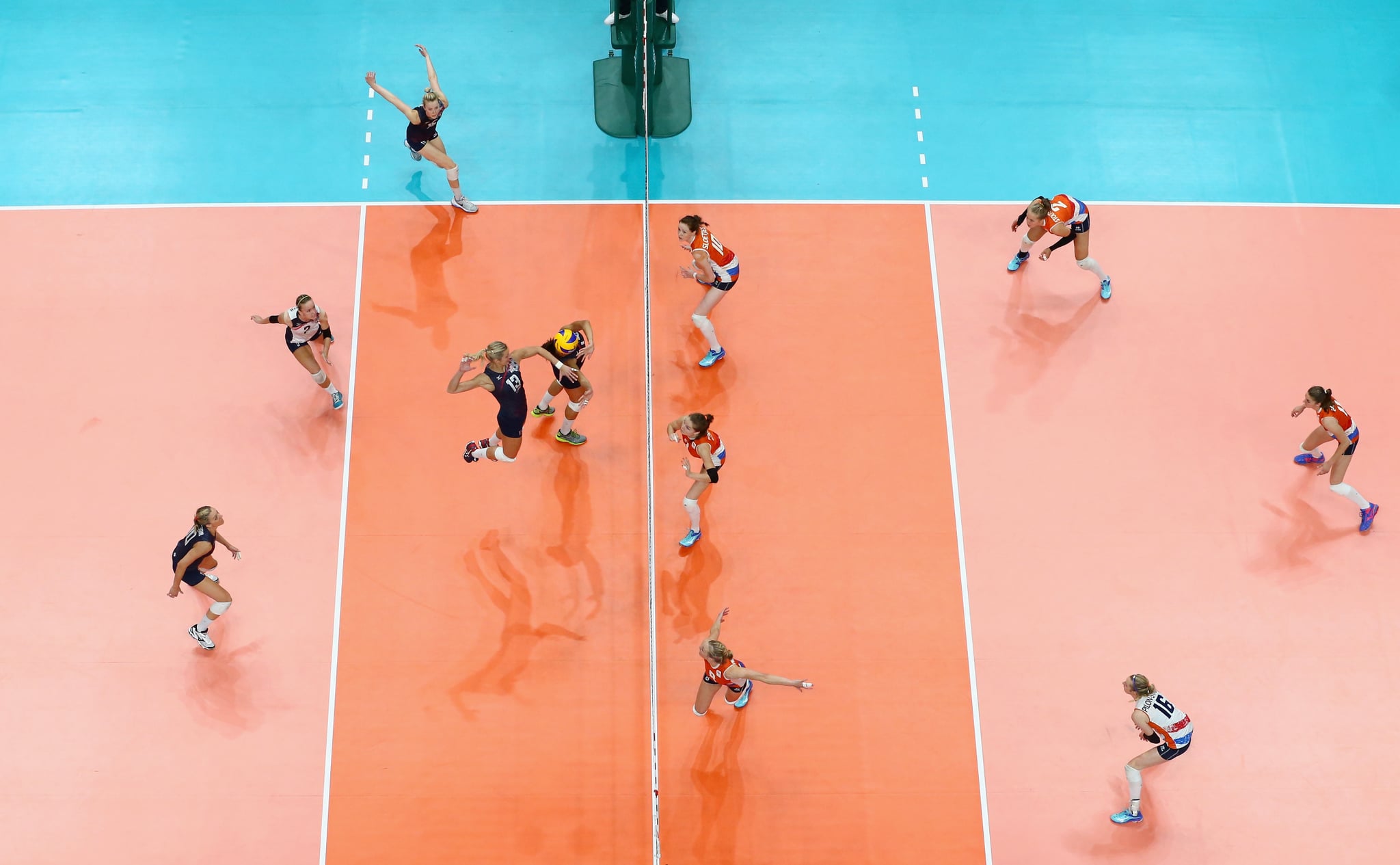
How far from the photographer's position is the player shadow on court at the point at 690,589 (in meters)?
11.5

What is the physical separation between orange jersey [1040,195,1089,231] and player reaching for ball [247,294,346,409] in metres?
8.14

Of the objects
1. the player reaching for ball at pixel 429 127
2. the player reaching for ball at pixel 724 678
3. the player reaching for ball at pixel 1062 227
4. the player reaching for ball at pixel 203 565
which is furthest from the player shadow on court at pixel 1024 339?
the player reaching for ball at pixel 203 565

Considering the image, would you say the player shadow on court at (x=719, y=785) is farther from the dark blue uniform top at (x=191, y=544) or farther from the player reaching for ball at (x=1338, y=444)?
the player reaching for ball at (x=1338, y=444)

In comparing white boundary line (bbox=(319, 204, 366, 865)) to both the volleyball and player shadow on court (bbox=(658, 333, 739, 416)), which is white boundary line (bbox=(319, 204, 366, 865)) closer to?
the volleyball

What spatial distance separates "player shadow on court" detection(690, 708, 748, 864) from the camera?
34.7 feet

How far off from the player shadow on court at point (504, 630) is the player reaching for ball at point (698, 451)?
5.90ft

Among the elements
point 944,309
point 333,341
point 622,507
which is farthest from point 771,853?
point 333,341

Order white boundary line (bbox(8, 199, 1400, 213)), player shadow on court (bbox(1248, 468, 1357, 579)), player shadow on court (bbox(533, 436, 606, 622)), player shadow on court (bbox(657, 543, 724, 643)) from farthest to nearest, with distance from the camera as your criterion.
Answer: white boundary line (bbox(8, 199, 1400, 213)) → player shadow on court (bbox(1248, 468, 1357, 579)) → player shadow on court (bbox(533, 436, 606, 622)) → player shadow on court (bbox(657, 543, 724, 643))

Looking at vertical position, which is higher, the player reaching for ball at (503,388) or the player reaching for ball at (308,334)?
the player reaching for ball at (308,334)

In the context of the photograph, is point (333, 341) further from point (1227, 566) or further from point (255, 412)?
point (1227, 566)

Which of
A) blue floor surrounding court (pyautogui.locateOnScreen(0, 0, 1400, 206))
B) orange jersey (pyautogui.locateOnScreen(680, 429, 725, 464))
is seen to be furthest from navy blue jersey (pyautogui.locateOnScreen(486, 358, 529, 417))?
blue floor surrounding court (pyautogui.locateOnScreen(0, 0, 1400, 206))

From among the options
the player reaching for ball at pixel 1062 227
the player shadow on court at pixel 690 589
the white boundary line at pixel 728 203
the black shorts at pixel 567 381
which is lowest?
the player shadow on court at pixel 690 589

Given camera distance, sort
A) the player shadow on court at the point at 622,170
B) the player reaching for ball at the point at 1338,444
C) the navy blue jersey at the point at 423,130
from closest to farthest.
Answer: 1. the player reaching for ball at the point at 1338,444
2. the navy blue jersey at the point at 423,130
3. the player shadow on court at the point at 622,170

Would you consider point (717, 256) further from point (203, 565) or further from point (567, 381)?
point (203, 565)
